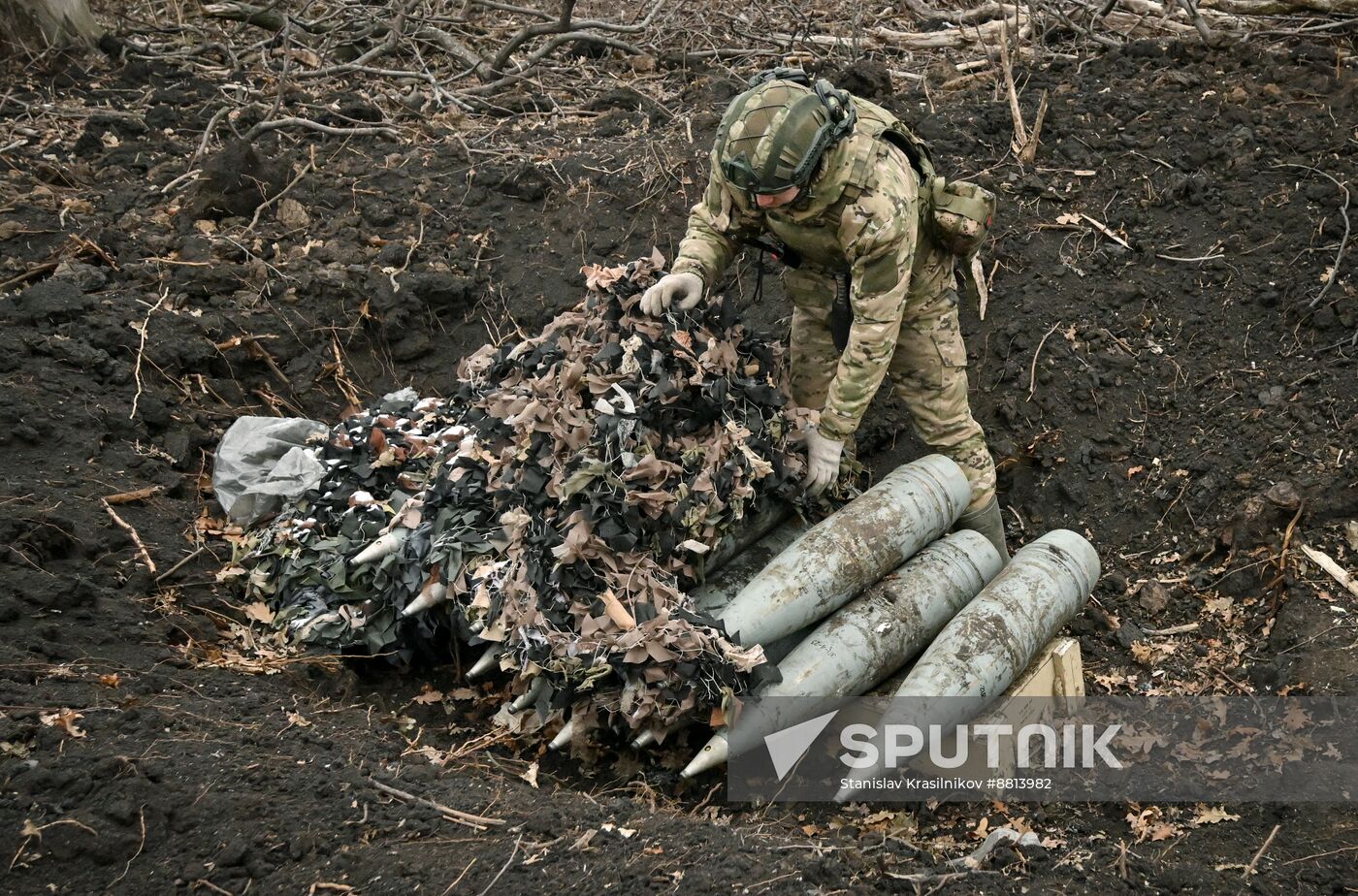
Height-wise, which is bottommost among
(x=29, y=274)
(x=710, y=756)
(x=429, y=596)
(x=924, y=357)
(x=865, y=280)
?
(x=710, y=756)

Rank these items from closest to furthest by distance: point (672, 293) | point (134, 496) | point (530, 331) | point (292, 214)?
point (672, 293) → point (134, 496) → point (530, 331) → point (292, 214)

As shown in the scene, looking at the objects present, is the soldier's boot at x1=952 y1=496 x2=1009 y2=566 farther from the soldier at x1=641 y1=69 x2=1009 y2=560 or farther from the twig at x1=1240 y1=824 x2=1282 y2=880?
the twig at x1=1240 y1=824 x2=1282 y2=880

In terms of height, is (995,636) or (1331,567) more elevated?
(995,636)

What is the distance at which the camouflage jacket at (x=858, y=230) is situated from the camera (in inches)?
192

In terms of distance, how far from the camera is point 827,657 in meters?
4.67

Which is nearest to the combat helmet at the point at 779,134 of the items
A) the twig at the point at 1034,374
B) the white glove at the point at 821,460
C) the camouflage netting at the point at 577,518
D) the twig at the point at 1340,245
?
the camouflage netting at the point at 577,518

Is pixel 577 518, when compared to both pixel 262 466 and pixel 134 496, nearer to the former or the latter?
pixel 262 466

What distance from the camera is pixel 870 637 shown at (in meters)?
4.79

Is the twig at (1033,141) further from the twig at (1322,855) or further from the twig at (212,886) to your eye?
the twig at (212,886)

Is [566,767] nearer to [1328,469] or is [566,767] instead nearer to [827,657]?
[827,657]

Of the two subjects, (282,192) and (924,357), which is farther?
(282,192)

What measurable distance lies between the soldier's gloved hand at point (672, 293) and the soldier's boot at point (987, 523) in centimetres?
183

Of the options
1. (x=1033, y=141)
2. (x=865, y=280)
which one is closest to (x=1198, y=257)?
(x=1033, y=141)

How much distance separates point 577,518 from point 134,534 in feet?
6.71
